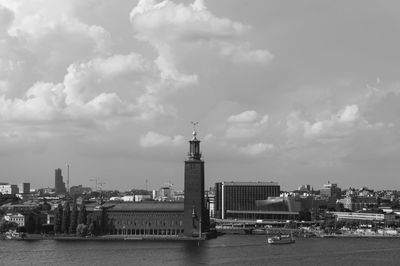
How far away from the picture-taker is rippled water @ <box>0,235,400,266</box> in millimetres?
53281

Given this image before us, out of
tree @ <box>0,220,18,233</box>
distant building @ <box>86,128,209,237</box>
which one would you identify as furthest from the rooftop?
tree @ <box>0,220,18,233</box>

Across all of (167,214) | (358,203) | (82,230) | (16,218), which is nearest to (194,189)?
(167,214)

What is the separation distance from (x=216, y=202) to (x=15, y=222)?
223 feet

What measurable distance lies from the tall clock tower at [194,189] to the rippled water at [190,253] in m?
7.36

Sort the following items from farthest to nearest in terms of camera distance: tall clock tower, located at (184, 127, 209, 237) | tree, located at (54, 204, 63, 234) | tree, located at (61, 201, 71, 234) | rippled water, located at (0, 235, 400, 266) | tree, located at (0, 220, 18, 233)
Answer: tree, located at (0, 220, 18, 233), tree, located at (54, 204, 63, 234), tree, located at (61, 201, 71, 234), tall clock tower, located at (184, 127, 209, 237), rippled water, located at (0, 235, 400, 266)

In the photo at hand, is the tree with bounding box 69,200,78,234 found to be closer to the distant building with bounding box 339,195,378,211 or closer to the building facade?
the building facade

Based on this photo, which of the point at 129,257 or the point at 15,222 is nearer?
the point at 129,257

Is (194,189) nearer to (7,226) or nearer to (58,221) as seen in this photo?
(58,221)

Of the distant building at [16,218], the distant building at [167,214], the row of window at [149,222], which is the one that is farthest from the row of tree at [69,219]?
the distant building at [16,218]

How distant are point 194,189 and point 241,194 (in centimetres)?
6788

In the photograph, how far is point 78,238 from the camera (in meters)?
80.5

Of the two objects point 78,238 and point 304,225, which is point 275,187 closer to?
point 304,225

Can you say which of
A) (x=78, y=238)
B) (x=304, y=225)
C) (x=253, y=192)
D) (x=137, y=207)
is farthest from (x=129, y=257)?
(x=253, y=192)

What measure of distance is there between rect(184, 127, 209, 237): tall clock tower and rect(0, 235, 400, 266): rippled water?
7.36m
